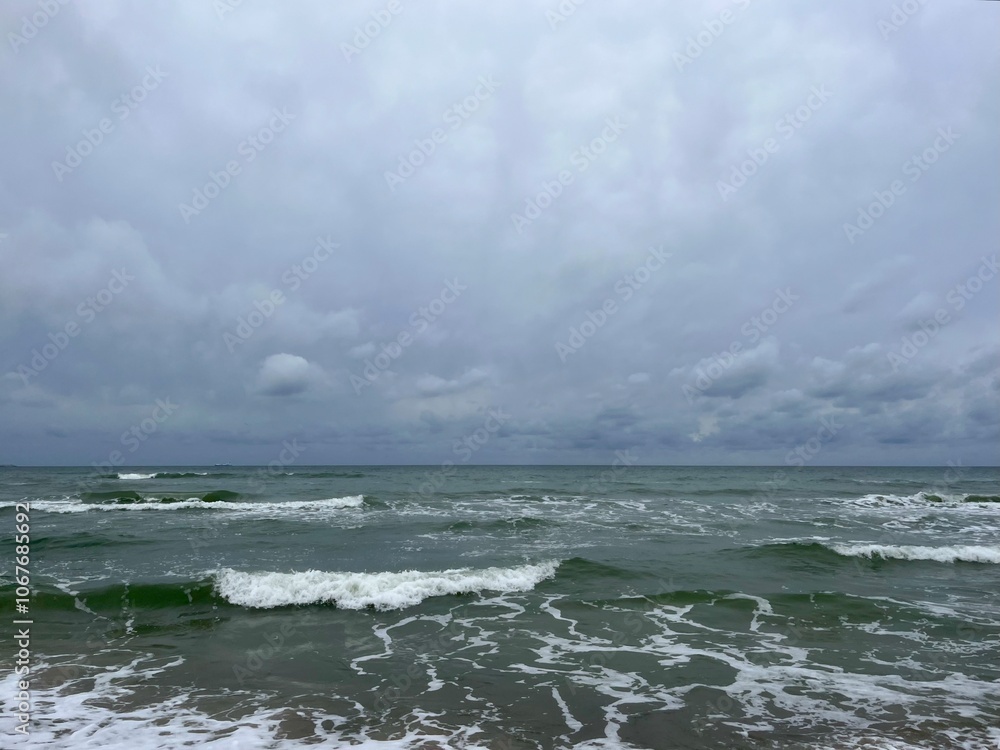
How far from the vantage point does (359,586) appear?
14648mm

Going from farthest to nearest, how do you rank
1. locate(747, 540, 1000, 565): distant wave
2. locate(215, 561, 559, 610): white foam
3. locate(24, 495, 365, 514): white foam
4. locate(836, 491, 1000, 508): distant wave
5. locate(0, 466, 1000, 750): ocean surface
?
locate(836, 491, 1000, 508): distant wave → locate(24, 495, 365, 514): white foam → locate(747, 540, 1000, 565): distant wave → locate(215, 561, 559, 610): white foam → locate(0, 466, 1000, 750): ocean surface

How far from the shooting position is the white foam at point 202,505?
33.3 m

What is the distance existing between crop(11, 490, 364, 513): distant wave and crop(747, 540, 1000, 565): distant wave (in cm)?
2436

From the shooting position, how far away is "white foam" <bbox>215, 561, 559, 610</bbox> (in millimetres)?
14258

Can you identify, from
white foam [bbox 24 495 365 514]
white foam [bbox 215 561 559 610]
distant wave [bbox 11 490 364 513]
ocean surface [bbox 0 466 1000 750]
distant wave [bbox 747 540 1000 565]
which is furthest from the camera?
distant wave [bbox 11 490 364 513]

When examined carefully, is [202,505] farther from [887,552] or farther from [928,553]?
[928,553]

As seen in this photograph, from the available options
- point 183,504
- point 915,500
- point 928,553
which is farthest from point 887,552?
point 183,504

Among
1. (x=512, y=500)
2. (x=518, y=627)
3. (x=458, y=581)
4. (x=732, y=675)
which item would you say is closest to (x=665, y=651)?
(x=732, y=675)

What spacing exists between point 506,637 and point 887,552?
16.1m

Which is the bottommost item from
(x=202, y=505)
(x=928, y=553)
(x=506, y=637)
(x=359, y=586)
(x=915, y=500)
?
(x=915, y=500)

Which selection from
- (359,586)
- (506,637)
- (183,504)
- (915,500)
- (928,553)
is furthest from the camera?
(915,500)

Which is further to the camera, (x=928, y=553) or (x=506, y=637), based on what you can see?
A: (x=928, y=553)

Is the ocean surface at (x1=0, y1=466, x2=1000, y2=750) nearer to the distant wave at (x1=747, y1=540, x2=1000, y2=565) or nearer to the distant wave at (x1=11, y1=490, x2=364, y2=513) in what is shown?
the distant wave at (x1=747, y1=540, x2=1000, y2=565)

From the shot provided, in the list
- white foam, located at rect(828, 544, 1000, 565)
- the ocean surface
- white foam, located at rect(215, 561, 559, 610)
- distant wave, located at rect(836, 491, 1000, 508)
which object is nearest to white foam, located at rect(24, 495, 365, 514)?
the ocean surface
